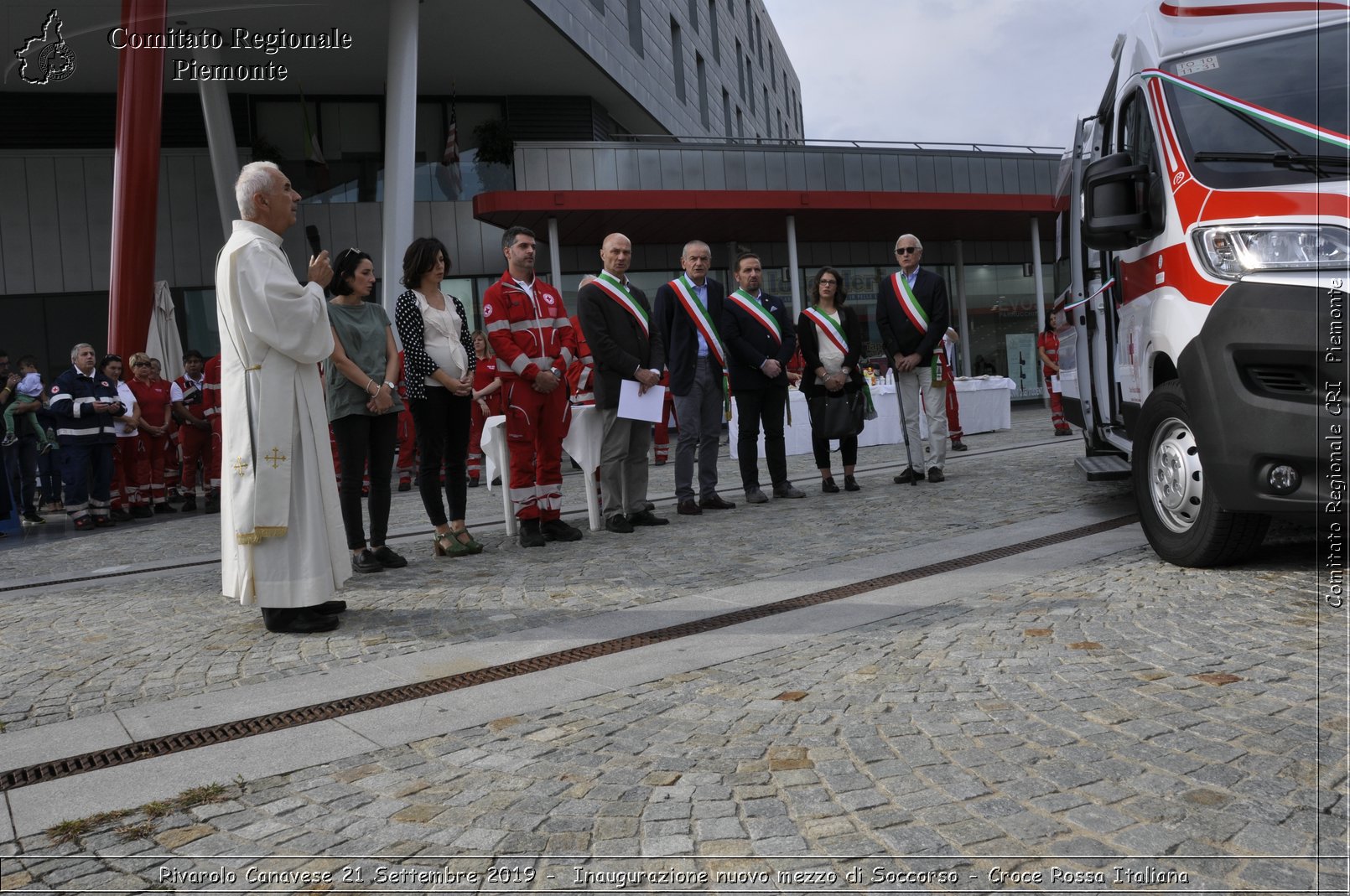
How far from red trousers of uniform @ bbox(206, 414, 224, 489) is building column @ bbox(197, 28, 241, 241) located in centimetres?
808

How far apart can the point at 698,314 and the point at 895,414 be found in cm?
886

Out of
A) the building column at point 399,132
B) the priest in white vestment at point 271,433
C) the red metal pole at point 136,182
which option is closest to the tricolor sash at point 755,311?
the priest in white vestment at point 271,433

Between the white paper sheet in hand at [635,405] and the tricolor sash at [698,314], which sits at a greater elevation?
the tricolor sash at [698,314]

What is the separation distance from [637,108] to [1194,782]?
27.0 meters

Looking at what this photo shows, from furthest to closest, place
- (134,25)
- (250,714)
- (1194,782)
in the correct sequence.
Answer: (134,25) < (250,714) < (1194,782)

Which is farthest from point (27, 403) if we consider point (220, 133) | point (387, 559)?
point (220, 133)

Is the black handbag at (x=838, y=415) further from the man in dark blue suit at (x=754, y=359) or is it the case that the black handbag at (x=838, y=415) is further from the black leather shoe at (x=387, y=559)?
the black leather shoe at (x=387, y=559)

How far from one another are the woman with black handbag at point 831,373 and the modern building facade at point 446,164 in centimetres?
1241

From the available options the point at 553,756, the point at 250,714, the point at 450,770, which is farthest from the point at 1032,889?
the point at 250,714

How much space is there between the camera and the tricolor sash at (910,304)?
384 inches

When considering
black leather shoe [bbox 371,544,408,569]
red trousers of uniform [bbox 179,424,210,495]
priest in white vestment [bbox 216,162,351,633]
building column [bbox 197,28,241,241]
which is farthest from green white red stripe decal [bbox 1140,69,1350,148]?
building column [bbox 197,28,241,241]

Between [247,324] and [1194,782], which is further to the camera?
[247,324]

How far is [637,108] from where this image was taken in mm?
27766

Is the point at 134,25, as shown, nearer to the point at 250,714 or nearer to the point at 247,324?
the point at 247,324
